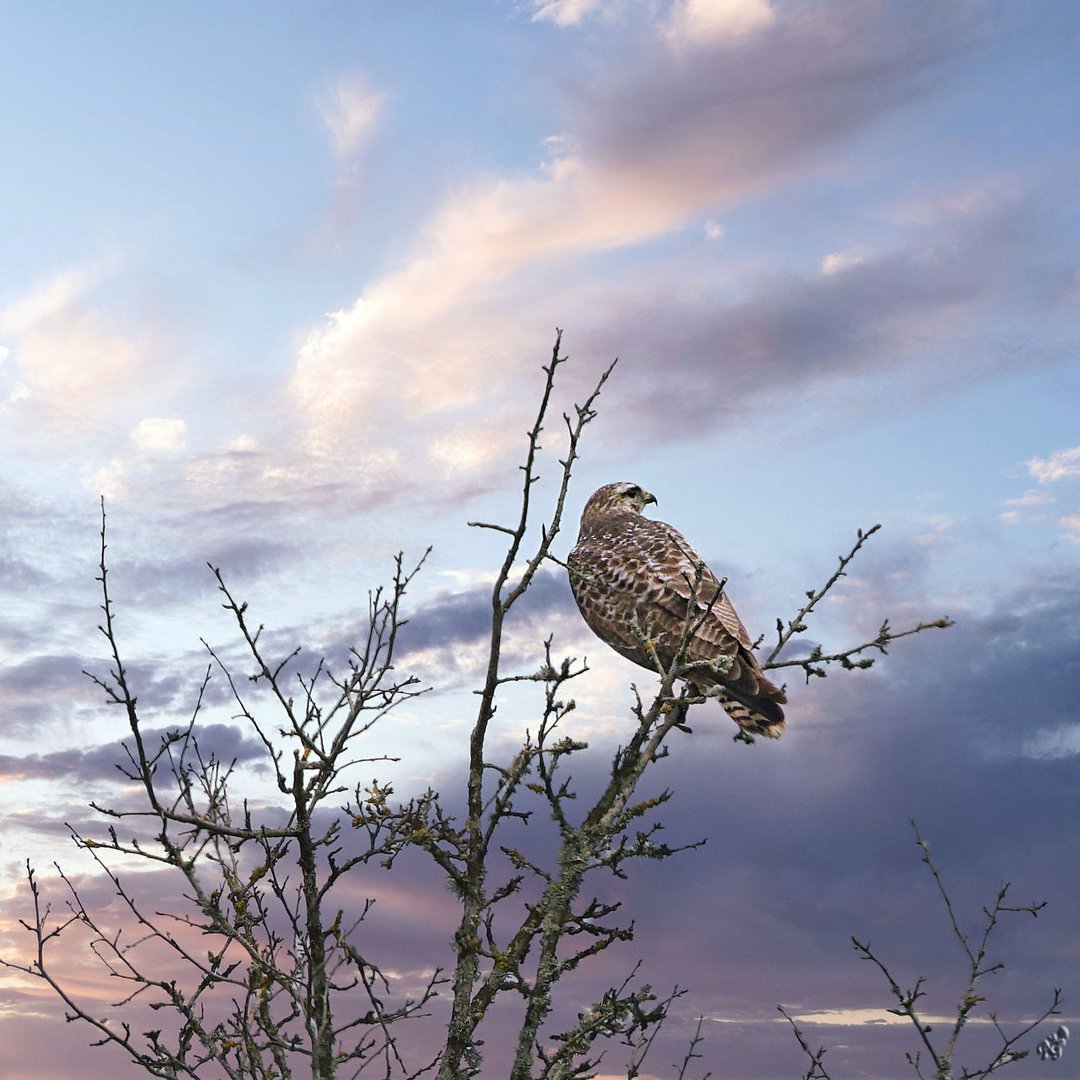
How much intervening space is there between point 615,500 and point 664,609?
123 inches

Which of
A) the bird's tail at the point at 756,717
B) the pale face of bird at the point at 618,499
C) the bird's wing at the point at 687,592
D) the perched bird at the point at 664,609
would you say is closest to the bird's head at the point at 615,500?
the pale face of bird at the point at 618,499

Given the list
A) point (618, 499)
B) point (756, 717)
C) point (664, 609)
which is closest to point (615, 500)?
point (618, 499)

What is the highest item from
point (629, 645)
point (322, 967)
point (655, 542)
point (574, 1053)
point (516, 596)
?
point (655, 542)

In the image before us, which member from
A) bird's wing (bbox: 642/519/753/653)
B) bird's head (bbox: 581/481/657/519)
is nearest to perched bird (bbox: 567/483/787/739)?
bird's wing (bbox: 642/519/753/653)

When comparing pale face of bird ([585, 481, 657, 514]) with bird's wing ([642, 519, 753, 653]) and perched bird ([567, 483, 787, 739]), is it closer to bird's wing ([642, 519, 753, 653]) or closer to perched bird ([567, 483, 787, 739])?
perched bird ([567, 483, 787, 739])

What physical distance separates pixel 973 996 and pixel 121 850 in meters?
5.31

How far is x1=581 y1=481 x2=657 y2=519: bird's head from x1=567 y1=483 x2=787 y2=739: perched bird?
889 mm

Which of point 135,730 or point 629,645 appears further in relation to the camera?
point 629,645

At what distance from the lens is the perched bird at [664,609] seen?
360 inches

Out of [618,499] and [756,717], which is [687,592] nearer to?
[756,717]

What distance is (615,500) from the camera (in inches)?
517

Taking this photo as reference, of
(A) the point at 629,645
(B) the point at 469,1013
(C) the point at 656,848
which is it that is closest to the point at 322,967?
(B) the point at 469,1013

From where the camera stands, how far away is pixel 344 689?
20.7 ft

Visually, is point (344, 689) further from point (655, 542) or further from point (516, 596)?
point (655, 542)
